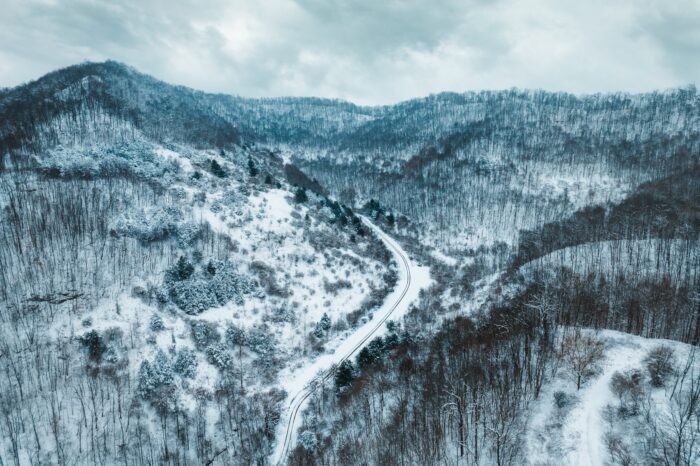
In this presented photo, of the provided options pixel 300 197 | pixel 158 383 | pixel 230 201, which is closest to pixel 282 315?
pixel 158 383

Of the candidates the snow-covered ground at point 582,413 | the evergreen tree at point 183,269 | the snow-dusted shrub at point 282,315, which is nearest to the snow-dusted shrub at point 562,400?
the snow-covered ground at point 582,413

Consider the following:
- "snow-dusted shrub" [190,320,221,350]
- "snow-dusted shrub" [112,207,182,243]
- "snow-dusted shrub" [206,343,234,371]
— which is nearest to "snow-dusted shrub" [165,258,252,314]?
"snow-dusted shrub" [190,320,221,350]

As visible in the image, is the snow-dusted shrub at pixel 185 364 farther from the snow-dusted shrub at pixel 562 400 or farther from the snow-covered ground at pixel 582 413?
the snow-dusted shrub at pixel 562 400

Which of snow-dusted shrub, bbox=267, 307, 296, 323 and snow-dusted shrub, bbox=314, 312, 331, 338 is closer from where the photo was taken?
snow-dusted shrub, bbox=314, 312, 331, 338

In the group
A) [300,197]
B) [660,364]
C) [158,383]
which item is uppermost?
[300,197]

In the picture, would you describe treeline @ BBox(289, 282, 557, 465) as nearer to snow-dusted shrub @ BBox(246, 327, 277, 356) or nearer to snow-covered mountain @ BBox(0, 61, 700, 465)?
snow-covered mountain @ BBox(0, 61, 700, 465)

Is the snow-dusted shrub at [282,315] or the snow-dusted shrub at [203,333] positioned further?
the snow-dusted shrub at [282,315]

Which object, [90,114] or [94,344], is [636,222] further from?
[90,114]
